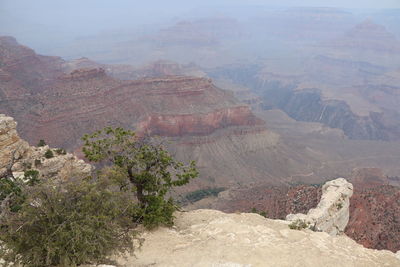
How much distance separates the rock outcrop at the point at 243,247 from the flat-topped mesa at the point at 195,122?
5624 centimetres

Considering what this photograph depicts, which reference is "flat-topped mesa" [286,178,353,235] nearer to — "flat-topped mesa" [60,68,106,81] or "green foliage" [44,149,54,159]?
"green foliage" [44,149,54,159]

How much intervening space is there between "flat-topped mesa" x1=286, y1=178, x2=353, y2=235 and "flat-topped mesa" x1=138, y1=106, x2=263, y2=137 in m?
48.6

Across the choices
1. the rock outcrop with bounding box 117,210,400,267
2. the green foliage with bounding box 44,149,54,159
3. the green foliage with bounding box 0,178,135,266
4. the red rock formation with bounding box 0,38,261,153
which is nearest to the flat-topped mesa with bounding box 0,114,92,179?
the green foliage with bounding box 44,149,54,159

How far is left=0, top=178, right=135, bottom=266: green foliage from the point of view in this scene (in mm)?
11867

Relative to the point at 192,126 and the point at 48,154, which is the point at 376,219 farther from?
the point at 192,126

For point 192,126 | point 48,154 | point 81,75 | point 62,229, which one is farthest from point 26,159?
point 81,75

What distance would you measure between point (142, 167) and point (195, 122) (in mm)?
63977

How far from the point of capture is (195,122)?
8350 centimetres

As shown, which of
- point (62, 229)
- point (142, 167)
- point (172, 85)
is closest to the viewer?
point (62, 229)

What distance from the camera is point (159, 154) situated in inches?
792

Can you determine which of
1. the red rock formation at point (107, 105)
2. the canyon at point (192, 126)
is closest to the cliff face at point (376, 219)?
the canyon at point (192, 126)

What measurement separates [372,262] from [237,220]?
7.85 meters

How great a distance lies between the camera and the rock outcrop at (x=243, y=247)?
14.6m

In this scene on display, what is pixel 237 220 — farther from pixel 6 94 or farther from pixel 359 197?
pixel 6 94
